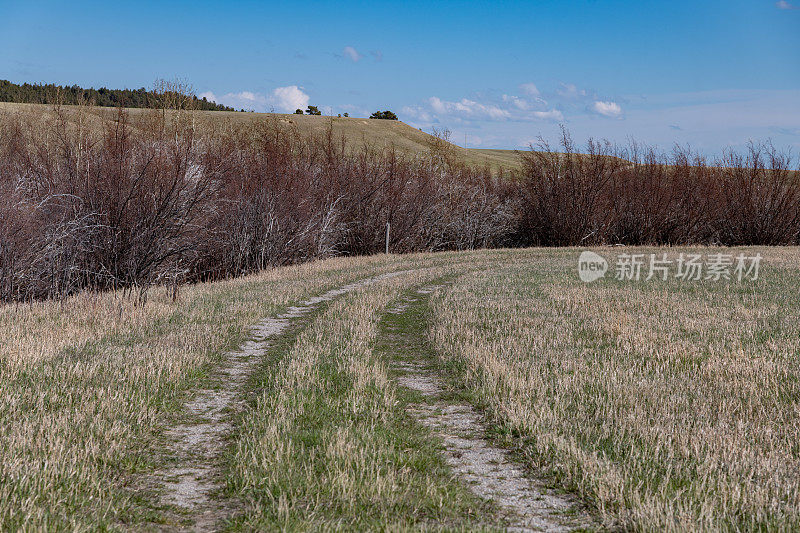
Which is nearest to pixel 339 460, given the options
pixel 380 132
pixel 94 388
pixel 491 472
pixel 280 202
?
pixel 491 472

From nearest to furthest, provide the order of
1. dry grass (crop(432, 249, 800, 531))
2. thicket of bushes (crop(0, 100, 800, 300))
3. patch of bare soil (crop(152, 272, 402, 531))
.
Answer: patch of bare soil (crop(152, 272, 402, 531))
dry grass (crop(432, 249, 800, 531))
thicket of bushes (crop(0, 100, 800, 300))

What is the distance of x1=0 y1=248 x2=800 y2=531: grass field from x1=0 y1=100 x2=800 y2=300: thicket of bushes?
1.83 m

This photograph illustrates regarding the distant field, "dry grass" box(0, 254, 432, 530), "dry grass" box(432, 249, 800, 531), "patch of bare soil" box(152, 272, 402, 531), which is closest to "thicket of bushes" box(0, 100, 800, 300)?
"dry grass" box(0, 254, 432, 530)

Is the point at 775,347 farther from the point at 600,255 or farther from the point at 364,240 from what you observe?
the point at 364,240

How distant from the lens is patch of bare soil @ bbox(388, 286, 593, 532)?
14.8ft

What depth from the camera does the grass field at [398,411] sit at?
15.1 feet

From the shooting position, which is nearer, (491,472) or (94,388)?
(491,472)

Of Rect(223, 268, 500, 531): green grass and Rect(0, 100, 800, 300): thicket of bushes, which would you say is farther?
Rect(0, 100, 800, 300): thicket of bushes

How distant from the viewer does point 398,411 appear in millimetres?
6715

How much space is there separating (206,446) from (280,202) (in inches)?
634

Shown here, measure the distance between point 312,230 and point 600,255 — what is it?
1167cm

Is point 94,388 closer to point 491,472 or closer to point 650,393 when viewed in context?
point 491,472

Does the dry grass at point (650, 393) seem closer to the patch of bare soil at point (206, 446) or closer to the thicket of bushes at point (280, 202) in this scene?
the patch of bare soil at point (206, 446)

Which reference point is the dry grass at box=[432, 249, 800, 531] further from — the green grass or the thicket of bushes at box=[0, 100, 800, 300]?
the thicket of bushes at box=[0, 100, 800, 300]
